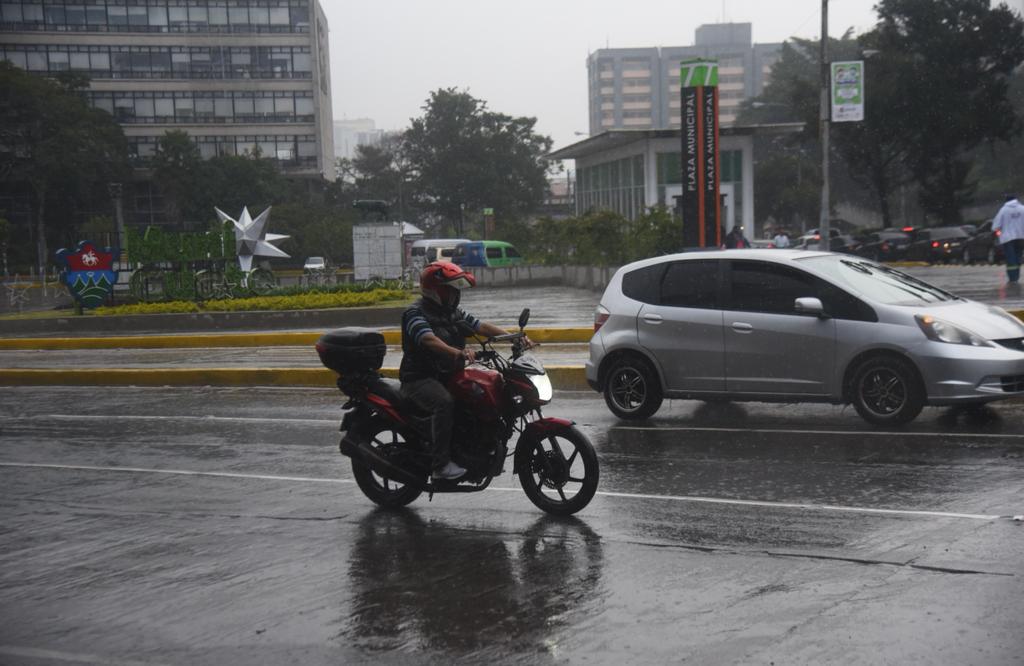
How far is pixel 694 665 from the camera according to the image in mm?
4711

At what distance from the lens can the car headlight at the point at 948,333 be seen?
9852 mm

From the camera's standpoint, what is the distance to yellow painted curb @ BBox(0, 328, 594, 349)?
62.9 feet

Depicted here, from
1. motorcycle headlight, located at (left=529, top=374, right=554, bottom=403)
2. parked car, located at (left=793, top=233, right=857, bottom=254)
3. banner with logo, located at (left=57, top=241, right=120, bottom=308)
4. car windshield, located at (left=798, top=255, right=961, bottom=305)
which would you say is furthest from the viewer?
parked car, located at (left=793, top=233, right=857, bottom=254)

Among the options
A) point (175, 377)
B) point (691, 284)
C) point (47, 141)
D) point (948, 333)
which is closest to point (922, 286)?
point (948, 333)

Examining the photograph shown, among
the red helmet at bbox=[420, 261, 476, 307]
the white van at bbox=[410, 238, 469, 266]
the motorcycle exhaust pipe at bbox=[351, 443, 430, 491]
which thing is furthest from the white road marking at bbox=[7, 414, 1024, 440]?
the white van at bbox=[410, 238, 469, 266]

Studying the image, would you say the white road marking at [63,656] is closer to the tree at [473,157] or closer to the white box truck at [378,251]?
the white box truck at [378,251]

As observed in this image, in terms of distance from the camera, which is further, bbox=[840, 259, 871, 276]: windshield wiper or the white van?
the white van

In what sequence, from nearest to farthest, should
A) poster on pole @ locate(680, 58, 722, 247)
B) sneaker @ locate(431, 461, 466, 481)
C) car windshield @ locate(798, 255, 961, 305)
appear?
1. sneaker @ locate(431, 461, 466, 481)
2. car windshield @ locate(798, 255, 961, 305)
3. poster on pole @ locate(680, 58, 722, 247)

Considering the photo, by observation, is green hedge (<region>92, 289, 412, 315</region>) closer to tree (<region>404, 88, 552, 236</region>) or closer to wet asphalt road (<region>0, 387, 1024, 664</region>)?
wet asphalt road (<region>0, 387, 1024, 664</region>)

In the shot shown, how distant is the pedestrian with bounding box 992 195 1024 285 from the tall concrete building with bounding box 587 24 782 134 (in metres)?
169

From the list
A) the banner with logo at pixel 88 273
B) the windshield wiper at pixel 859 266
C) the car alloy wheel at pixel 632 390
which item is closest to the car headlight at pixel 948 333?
the windshield wiper at pixel 859 266

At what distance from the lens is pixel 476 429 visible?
7.42 m

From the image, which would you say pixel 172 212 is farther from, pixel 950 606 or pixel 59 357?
pixel 950 606

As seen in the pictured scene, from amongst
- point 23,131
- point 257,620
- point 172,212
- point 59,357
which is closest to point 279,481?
point 257,620
